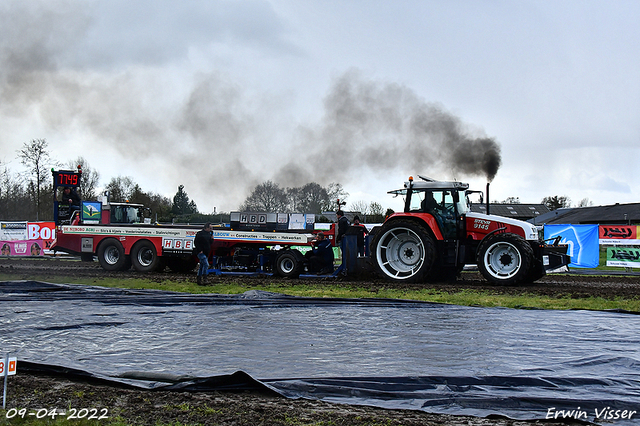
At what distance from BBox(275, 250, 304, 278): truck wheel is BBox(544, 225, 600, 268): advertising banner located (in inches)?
419

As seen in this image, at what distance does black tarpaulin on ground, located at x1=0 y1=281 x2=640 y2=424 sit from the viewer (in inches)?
166

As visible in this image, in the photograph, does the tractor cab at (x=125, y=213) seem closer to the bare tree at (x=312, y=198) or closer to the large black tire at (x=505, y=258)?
the bare tree at (x=312, y=198)

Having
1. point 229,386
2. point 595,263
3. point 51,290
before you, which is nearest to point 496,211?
point 595,263

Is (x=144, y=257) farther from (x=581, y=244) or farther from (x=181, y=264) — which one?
(x=581, y=244)

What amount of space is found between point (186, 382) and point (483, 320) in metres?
4.25

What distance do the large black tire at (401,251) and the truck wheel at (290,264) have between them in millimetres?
2344

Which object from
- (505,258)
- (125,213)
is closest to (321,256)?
(505,258)

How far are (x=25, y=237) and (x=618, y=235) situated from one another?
26.6m

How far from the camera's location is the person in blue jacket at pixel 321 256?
15922 mm

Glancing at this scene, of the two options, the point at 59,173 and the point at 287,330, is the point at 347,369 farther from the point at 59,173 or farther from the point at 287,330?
the point at 59,173

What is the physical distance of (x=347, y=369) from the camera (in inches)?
188

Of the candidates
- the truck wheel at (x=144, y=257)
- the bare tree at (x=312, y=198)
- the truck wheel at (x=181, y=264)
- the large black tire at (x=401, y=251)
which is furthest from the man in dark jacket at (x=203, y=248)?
the bare tree at (x=312, y=198)

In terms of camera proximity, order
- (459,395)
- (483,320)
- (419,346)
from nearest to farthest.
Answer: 1. (459,395)
2. (419,346)
3. (483,320)

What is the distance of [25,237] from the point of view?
2848 cm
